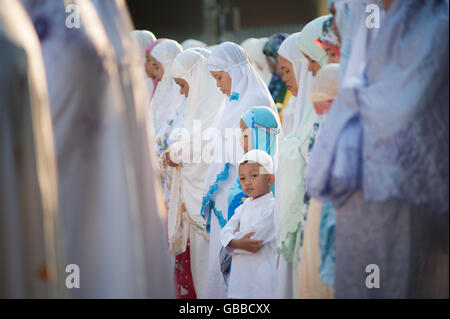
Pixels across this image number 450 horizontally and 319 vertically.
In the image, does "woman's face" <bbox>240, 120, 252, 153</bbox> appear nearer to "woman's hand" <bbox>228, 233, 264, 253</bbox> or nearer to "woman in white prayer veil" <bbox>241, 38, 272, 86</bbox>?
"woman's hand" <bbox>228, 233, 264, 253</bbox>

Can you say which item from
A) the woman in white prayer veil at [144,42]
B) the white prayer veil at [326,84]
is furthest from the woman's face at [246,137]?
the woman in white prayer veil at [144,42]

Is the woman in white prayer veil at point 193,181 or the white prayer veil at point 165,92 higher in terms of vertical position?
the white prayer veil at point 165,92

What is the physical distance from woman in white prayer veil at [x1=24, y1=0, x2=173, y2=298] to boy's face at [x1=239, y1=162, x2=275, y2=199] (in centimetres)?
129

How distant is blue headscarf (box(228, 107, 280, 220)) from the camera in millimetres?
3930

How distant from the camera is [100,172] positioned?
2193 millimetres

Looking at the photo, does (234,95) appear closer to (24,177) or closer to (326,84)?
(326,84)

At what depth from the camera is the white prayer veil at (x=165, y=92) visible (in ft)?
19.1

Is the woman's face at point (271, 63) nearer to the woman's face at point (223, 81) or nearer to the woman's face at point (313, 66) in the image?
the woman's face at point (223, 81)

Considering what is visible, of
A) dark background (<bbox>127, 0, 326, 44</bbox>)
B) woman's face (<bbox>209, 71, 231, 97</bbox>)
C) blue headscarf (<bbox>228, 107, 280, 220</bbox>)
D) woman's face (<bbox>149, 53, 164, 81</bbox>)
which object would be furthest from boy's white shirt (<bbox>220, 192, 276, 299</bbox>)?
dark background (<bbox>127, 0, 326, 44</bbox>)

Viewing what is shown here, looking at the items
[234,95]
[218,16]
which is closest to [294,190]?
[234,95]

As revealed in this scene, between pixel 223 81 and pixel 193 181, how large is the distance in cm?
78

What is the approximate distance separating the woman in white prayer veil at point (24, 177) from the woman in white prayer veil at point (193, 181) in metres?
2.68
